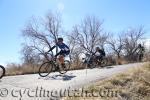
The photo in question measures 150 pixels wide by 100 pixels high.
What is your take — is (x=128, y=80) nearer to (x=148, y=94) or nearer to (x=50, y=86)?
(x=148, y=94)

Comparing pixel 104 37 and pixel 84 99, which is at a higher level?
pixel 104 37

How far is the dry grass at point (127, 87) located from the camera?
9.52 meters

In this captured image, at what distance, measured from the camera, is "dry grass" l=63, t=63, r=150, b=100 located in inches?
375

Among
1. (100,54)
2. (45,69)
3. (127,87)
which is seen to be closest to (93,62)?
(100,54)

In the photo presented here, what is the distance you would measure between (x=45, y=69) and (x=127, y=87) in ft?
18.6

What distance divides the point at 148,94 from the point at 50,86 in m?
3.33

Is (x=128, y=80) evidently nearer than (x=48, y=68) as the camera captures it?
Yes

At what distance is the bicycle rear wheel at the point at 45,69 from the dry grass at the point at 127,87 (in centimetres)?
433

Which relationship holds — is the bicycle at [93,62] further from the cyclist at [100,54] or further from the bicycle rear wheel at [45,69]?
the bicycle rear wheel at [45,69]

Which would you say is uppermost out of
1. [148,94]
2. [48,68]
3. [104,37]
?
[104,37]

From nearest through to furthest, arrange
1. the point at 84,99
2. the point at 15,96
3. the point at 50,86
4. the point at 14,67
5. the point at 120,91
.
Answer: the point at 84,99 → the point at 15,96 → the point at 120,91 → the point at 50,86 → the point at 14,67

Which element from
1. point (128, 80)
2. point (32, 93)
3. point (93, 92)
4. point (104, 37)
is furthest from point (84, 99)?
point (104, 37)

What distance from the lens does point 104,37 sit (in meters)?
66.4

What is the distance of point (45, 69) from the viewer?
50.2 ft
